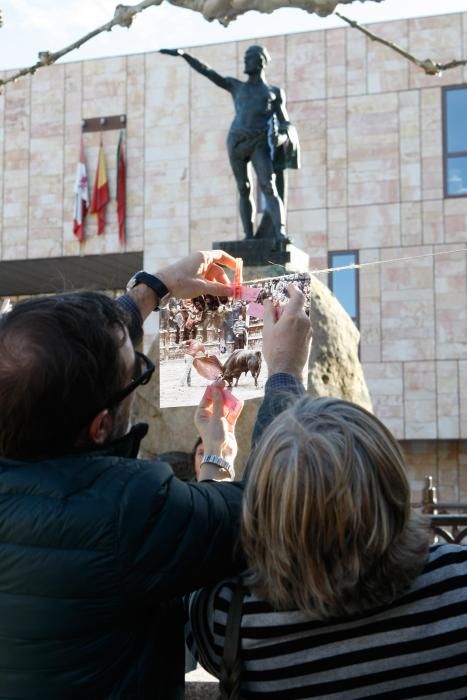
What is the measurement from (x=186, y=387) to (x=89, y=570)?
1129mm

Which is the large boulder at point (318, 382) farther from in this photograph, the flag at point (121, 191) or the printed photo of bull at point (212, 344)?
the flag at point (121, 191)

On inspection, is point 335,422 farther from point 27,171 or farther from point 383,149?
point 27,171

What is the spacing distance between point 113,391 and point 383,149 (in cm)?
1907

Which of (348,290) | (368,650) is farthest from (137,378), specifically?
(348,290)

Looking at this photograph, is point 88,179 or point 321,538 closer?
point 321,538

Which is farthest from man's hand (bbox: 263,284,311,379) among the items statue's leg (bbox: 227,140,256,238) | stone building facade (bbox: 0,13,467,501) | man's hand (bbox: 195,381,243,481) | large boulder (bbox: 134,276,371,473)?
stone building facade (bbox: 0,13,467,501)

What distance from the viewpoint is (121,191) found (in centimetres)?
2128

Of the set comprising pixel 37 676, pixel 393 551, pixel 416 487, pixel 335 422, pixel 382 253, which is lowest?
pixel 416 487

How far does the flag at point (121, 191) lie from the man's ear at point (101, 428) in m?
19.9

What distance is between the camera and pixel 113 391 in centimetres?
166

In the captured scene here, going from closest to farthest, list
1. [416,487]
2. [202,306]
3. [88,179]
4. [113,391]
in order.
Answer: [113,391] → [202,306] → [416,487] → [88,179]

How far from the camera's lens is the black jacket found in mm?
1519

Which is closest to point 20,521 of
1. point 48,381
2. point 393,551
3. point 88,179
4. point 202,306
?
point 48,381

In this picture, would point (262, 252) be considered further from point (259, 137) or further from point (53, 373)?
point (53, 373)
